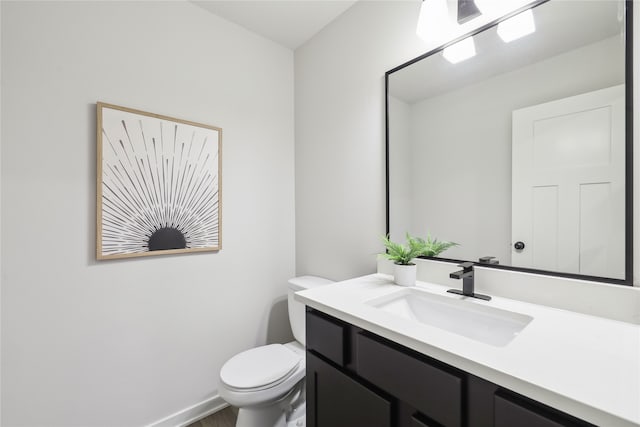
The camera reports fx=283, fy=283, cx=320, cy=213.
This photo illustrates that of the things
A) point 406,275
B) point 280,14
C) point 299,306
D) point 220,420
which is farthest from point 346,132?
point 220,420

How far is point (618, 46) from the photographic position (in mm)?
877

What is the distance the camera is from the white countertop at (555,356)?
0.49m

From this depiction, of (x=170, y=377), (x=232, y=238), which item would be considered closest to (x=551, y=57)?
(x=232, y=238)

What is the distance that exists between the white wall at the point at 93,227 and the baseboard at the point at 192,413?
3 centimetres

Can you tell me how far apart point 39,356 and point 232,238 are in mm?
1032

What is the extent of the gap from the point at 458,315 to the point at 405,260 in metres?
0.31

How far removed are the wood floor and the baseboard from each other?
0.08 ft

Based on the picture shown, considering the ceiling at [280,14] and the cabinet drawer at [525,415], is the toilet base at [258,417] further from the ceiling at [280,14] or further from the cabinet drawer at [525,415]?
the ceiling at [280,14]

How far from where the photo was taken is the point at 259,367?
4.83 ft

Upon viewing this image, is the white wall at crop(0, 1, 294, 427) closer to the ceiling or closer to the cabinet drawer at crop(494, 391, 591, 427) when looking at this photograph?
the ceiling

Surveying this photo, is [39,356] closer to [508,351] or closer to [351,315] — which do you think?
[351,315]

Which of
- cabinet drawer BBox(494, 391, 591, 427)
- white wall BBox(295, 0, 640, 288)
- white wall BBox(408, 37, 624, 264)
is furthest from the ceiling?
cabinet drawer BBox(494, 391, 591, 427)

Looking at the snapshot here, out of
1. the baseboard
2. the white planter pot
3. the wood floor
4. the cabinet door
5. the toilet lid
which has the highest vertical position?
the white planter pot

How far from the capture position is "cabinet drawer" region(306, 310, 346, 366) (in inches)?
37.5
